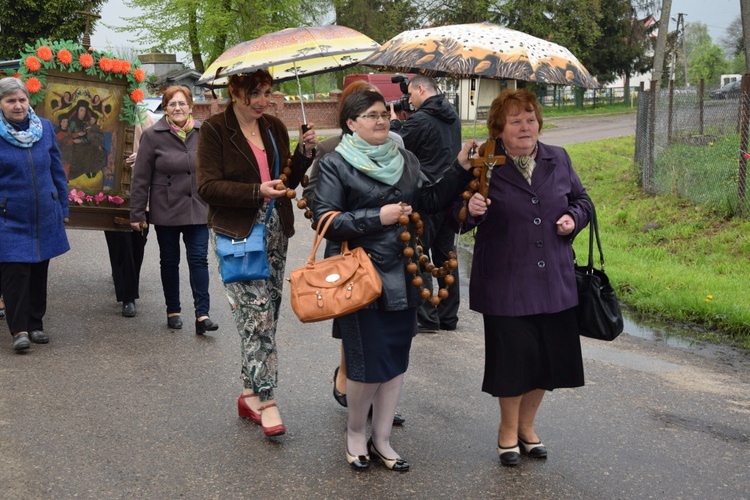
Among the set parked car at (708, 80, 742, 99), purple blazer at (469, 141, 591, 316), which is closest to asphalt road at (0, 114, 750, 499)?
purple blazer at (469, 141, 591, 316)

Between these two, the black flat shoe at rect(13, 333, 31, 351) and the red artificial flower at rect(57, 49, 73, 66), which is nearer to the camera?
the black flat shoe at rect(13, 333, 31, 351)

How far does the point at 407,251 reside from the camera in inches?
169

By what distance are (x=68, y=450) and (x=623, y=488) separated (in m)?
2.80

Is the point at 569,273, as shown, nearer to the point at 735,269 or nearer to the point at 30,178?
the point at 30,178

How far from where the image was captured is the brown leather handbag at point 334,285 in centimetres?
416

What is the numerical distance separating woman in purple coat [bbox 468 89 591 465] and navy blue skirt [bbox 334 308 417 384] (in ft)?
1.55

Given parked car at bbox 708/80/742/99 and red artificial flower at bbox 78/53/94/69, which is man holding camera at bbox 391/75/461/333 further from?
parked car at bbox 708/80/742/99

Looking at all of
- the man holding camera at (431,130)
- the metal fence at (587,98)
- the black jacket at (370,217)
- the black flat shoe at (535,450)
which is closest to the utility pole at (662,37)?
the man holding camera at (431,130)


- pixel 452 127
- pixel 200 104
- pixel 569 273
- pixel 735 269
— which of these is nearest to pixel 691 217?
pixel 735 269

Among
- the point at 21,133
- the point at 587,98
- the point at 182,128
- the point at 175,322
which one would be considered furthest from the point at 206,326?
the point at 587,98

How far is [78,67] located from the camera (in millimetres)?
7473

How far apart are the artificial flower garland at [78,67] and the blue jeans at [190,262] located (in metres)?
1.11

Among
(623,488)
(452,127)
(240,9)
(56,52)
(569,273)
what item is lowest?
(623,488)

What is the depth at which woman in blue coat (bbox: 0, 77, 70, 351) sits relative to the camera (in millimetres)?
6719
